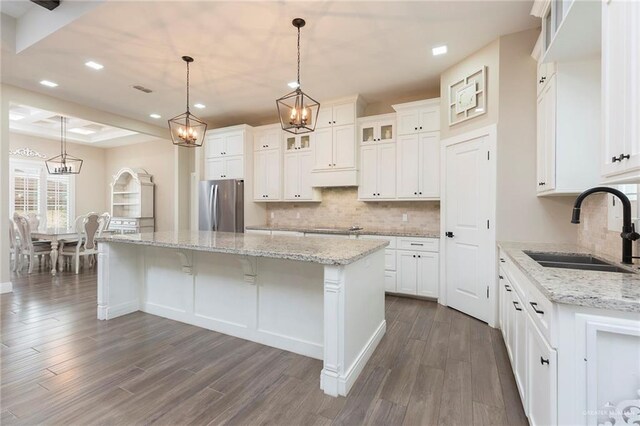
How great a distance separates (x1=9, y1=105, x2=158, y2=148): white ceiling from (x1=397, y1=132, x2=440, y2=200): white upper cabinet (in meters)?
5.91

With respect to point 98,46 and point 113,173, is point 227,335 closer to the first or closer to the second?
point 98,46

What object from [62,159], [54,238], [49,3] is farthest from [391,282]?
[62,159]

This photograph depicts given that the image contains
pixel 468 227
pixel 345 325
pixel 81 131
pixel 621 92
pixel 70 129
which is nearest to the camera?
pixel 621 92

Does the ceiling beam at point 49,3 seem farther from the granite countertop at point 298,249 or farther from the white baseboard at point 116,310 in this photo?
the white baseboard at point 116,310

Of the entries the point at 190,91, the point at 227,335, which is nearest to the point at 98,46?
the point at 190,91

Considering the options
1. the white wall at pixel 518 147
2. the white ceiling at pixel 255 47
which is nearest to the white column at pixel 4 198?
the white ceiling at pixel 255 47

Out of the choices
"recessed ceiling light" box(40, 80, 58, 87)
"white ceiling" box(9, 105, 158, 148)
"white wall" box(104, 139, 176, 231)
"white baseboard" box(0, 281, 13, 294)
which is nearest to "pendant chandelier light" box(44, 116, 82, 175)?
"white ceiling" box(9, 105, 158, 148)

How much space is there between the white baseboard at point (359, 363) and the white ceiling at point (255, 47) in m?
2.88

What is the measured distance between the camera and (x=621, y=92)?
1.35 m

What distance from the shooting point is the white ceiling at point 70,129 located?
6005 millimetres

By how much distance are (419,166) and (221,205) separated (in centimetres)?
351

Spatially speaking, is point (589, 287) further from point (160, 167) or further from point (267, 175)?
point (160, 167)

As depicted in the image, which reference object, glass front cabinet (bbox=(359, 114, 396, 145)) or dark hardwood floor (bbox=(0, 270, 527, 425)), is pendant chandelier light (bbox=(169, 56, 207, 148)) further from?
glass front cabinet (bbox=(359, 114, 396, 145))

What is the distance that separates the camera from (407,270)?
13.1 ft
